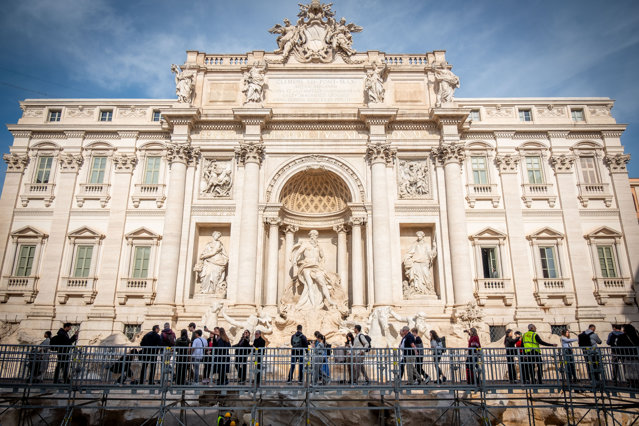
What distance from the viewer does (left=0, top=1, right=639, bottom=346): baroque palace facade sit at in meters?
21.6

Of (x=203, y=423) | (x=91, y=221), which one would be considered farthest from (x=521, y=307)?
(x=91, y=221)

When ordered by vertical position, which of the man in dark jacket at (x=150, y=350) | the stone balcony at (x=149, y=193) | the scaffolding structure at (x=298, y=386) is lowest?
the scaffolding structure at (x=298, y=386)

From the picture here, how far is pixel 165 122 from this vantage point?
78.6 ft

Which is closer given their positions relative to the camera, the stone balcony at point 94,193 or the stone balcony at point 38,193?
the stone balcony at point 94,193

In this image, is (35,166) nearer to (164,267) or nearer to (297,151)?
(164,267)

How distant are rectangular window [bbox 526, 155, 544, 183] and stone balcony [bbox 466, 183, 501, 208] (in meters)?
2.17

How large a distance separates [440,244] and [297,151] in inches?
345

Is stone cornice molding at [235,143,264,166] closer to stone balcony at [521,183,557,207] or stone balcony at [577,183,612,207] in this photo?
stone balcony at [521,183,557,207]

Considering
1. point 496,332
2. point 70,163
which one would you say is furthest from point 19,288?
point 496,332

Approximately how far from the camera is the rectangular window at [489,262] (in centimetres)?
2244

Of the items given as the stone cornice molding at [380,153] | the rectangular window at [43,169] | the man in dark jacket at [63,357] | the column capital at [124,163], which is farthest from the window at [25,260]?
the stone cornice molding at [380,153]

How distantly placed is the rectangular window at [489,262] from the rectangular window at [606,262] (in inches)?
207

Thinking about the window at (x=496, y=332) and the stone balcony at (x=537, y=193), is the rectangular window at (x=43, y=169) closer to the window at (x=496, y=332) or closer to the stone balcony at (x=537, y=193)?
the window at (x=496, y=332)

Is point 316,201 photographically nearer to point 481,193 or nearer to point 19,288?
point 481,193
